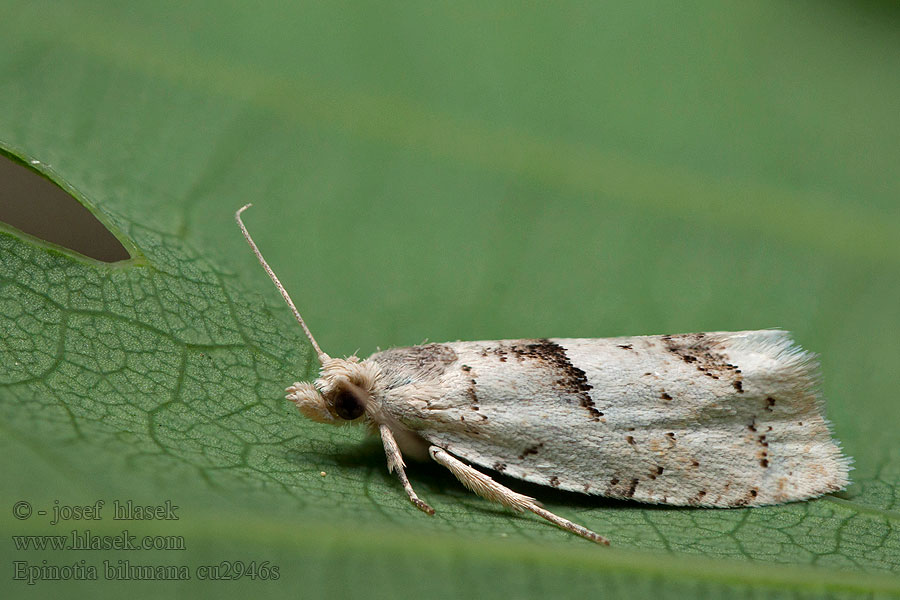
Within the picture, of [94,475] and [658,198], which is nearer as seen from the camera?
[94,475]

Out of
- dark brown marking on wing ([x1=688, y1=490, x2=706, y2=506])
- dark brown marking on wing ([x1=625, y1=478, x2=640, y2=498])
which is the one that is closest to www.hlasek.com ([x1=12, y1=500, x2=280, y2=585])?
dark brown marking on wing ([x1=625, y1=478, x2=640, y2=498])

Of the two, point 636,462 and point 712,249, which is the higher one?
point 712,249

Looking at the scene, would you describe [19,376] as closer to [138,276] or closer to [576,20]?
[138,276]

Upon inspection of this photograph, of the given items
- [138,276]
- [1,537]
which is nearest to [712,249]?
[138,276]

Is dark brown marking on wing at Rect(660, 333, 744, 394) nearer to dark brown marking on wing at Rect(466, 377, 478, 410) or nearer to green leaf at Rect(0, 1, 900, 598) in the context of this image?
green leaf at Rect(0, 1, 900, 598)

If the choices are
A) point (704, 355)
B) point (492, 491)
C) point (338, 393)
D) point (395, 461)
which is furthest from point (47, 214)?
point (704, 355)

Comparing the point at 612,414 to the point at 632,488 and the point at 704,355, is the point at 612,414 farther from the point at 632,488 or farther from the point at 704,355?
the point at 704,355

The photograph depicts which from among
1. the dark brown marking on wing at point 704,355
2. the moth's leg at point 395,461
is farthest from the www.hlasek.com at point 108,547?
the dark brown marking on wing at point 704,355
